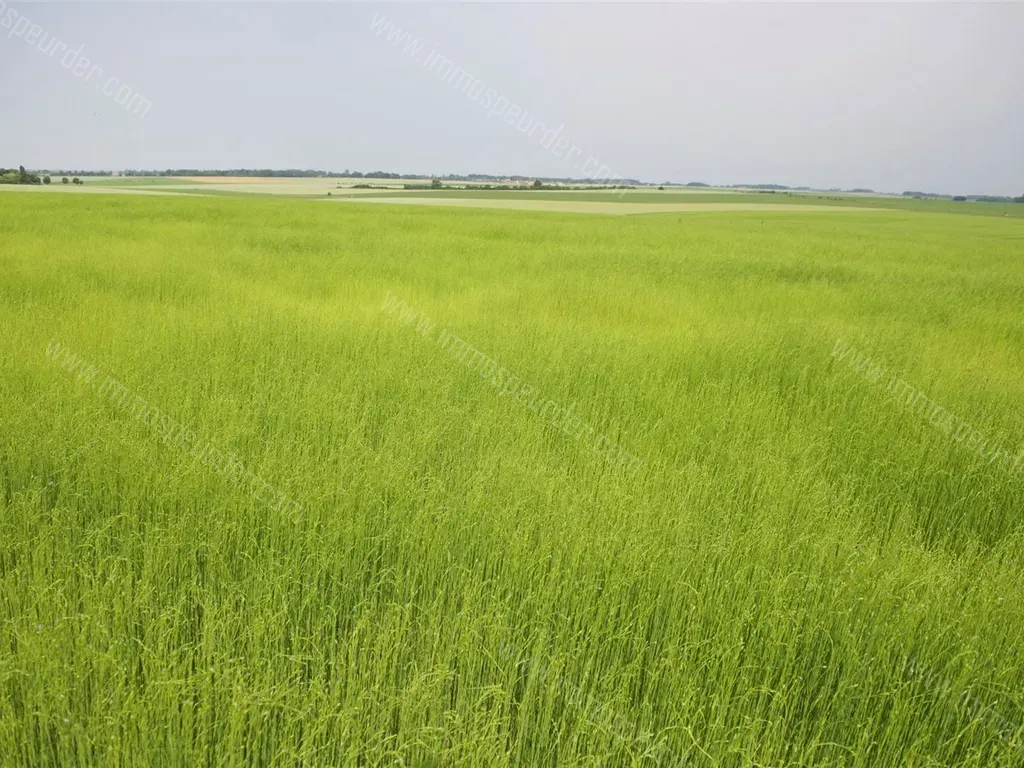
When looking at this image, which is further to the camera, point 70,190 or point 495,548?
point 70,190

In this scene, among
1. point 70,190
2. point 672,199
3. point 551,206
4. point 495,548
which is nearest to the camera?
point 495,548

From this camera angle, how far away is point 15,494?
311 centimetres

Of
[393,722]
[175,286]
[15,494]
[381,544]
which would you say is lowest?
[393,722]

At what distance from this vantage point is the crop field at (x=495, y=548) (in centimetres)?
213

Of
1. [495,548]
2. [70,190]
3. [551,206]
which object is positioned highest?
[551,206]

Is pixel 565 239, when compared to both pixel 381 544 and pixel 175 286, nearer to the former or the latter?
pixel 175 286

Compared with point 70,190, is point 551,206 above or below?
above

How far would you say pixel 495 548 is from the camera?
3.00m

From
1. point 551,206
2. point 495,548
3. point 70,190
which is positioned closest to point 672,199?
point 551,206

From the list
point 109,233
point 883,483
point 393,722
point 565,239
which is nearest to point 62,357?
point 393,722

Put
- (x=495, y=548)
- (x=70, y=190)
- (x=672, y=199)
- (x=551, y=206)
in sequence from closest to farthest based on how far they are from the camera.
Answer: (x=495, y=548) < (x=70, y=190) < (x=551, y=206) < (x=672, y=199)

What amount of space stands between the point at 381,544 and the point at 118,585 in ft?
3.71

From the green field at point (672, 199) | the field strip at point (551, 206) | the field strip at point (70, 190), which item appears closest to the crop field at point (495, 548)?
the field strip at point (551, 206)

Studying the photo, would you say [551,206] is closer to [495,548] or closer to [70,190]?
[70,190]
